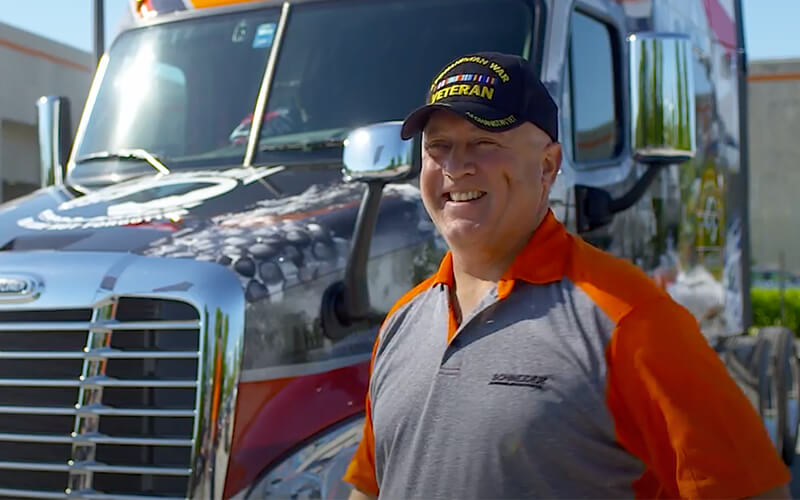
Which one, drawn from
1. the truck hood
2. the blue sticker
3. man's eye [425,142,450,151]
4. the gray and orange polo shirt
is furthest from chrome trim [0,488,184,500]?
the blue sticker

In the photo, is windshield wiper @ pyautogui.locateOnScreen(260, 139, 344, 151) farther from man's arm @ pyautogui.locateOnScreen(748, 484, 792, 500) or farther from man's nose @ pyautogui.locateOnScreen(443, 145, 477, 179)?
man's arm @ pyautogui.locateOnScreen(748, 484, 792, 500)

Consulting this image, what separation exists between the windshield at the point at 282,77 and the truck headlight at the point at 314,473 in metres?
1.27

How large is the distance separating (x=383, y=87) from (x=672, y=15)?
1792 mm

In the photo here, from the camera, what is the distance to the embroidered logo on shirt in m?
1.66

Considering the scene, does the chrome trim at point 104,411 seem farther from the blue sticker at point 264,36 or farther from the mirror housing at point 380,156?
the blue sticker at point 264,36

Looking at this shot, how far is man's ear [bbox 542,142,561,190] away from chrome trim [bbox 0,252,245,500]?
116 centimetres

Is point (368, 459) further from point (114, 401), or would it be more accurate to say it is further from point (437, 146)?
point (114, 401)

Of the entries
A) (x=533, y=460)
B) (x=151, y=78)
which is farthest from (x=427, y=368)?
(x=151, y=78)

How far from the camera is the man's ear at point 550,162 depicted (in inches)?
75.3

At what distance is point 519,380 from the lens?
1676mm

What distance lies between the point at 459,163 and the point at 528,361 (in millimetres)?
402

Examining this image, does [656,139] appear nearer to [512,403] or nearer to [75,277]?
[75,277]

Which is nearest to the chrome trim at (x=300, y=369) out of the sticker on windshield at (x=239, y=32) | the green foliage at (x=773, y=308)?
the sticker on windshield at (x=239, y=32)

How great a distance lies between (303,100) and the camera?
4.01 metres
